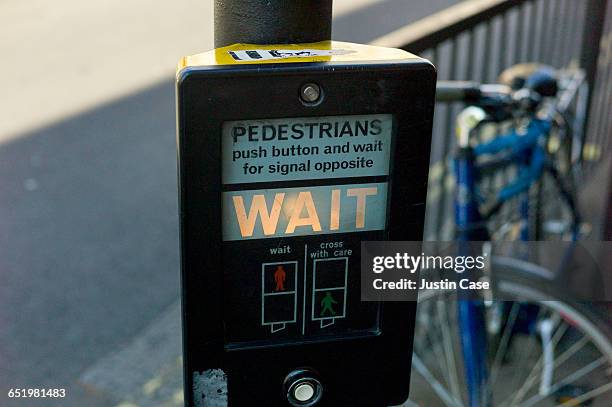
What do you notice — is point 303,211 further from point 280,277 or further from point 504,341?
point 504,341

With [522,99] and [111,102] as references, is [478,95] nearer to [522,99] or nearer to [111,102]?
[522,99]

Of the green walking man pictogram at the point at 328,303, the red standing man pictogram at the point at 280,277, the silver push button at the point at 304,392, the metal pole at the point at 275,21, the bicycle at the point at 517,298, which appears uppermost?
the metal pole at the point at 275,21

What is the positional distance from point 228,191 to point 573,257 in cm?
197

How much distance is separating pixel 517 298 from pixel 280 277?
1499 millimetres

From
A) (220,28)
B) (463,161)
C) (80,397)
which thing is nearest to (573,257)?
(463,161)

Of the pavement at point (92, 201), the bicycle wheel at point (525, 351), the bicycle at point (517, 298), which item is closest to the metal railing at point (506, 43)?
the bicycle at point (517, 298)

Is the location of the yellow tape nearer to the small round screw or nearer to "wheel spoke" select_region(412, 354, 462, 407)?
the small round screw

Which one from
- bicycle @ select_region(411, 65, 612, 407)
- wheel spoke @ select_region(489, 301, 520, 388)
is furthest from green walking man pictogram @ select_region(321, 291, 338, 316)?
wheel spoke @ select_region(489, 301, 520, 388)

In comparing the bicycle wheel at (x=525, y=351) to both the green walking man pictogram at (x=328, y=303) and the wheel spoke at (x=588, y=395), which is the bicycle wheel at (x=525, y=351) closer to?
the wheel spoke at (x=588, y=395)

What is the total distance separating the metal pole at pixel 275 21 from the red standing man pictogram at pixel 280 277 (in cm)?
36

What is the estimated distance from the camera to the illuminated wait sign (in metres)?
1.27

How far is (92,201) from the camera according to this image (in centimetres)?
570

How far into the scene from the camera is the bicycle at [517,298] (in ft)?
8.55

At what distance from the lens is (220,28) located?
143cm
